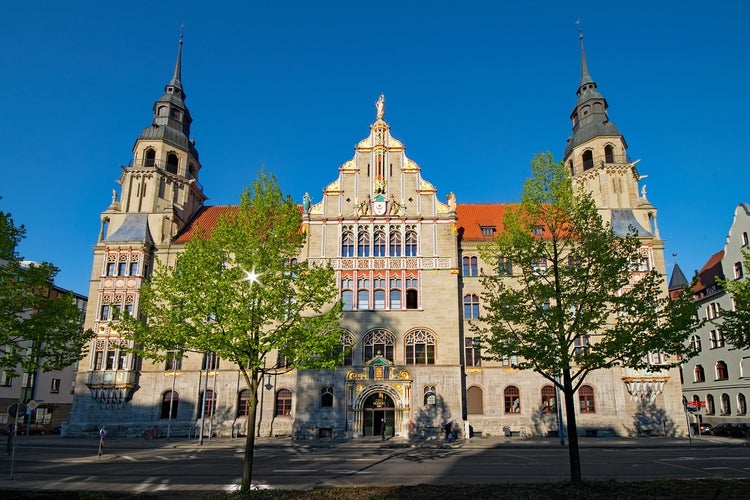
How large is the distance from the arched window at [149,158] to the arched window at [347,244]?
2168 cm

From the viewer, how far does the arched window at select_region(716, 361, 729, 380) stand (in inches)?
2112

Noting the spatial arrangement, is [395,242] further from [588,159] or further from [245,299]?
[245,299]

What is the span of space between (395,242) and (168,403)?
24.2 m

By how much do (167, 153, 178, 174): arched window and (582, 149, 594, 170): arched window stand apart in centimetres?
4124

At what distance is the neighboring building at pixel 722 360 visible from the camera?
50.8 metres

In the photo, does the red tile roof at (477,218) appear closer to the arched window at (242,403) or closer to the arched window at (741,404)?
the arched window at (242,403)

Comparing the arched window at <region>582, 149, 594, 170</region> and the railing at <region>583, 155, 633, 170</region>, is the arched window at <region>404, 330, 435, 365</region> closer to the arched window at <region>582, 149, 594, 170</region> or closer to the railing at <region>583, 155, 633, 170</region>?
the railing at <region>583, 155, 633, 170</region>

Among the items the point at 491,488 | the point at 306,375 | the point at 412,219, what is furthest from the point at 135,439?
the point at 491,488

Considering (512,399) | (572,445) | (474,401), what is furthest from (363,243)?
(572,445)

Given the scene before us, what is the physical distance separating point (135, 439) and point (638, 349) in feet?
131

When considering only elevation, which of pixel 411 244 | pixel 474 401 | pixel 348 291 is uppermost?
pixel 411 244

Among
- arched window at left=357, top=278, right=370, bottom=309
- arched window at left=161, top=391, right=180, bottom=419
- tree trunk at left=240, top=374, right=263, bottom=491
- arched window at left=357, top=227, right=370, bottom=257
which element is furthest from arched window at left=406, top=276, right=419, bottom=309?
tree trunk at left=240, top=374, right=263, bottom=491

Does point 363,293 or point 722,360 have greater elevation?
point 363,293

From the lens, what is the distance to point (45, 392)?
207 feet
